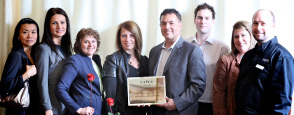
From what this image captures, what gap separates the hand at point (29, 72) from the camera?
2531 millimetres


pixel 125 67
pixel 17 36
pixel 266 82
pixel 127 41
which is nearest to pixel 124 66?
pixel 125 67

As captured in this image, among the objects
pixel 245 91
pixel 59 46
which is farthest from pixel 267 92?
pixel 59 46

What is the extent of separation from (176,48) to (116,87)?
2.01 feet

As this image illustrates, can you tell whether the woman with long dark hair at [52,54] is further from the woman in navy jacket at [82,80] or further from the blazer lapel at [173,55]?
the blazer lapel at [173,55]

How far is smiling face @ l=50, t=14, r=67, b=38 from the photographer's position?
2.62m

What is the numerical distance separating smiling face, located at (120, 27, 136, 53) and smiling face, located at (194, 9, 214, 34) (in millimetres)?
567

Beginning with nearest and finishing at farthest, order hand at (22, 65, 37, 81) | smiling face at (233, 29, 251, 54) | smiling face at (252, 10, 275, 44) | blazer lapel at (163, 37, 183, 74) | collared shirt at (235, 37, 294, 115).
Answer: collared shirt at (235, 37, 294, 115) < smiling face at (252, 10, 275, 44) < smiling face at (233, 29, 251, 54) < blazer lapel at (163, 37, 183, 74) < hand at (22, 65, 37, 81)

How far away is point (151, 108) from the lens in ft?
8.29

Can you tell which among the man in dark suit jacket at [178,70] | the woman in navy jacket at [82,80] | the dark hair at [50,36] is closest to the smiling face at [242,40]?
the man in dark suit jacket at [178,70]

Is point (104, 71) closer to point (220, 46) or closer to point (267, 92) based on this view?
point (220, 46)

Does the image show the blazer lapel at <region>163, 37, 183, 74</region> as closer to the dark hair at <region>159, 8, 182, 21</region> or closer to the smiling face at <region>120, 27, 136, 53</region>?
the dark hair at <region>159, 8, 182, 21</region>

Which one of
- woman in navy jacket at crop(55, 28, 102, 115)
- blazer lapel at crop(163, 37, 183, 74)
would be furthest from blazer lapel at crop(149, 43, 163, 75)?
woman in navy jacket at crop(55, 28, 102, 115)

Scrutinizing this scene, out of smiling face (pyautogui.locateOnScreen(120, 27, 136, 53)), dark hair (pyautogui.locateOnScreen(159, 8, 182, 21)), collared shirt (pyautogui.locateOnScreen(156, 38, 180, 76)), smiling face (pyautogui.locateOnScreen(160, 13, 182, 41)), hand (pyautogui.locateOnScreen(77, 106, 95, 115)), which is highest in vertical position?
dark hair (pyautogui.locateOnScreen(159, 8, 182, 21))

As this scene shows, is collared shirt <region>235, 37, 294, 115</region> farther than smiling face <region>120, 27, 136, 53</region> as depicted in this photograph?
No
